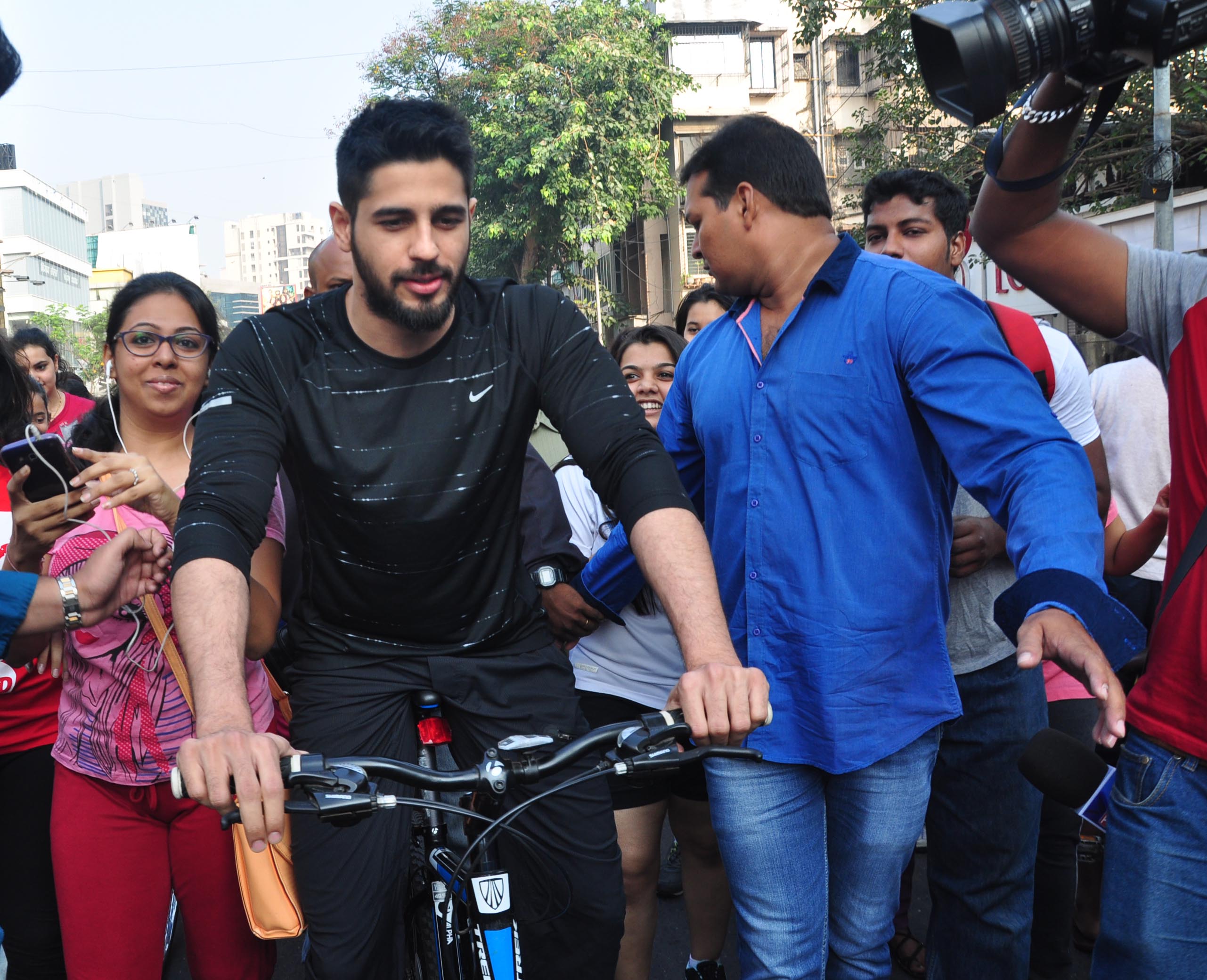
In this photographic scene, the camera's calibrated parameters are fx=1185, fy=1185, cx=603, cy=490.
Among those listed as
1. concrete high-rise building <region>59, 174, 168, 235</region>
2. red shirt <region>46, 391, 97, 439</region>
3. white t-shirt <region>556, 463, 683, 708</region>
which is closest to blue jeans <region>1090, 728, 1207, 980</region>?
white t-shirt <region>556, 463, 683, 708</region>

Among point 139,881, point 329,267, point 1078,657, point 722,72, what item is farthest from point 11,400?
point 722,72

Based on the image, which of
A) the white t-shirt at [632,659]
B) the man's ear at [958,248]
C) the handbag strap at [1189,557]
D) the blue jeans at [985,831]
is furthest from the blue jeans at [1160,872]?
the man's ear at [958,248]

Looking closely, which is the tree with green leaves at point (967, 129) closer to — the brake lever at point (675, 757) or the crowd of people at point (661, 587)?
the crowd of people at point (661, 587)

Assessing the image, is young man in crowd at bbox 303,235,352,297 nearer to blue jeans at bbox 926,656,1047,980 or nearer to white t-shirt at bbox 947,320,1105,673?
white t-shirt at bbox 947,320,1105,673

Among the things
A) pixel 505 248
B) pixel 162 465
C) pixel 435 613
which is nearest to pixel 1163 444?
pixel 435 613

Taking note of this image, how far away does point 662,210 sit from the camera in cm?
3609

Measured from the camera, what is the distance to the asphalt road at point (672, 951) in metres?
4.22

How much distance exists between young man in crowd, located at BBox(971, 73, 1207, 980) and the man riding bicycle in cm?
97

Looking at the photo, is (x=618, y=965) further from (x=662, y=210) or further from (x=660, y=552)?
(x=662, y=210)

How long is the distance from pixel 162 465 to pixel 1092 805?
2.68 meters

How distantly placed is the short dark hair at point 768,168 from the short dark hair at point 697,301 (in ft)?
6.38

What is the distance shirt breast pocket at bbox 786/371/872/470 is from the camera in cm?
276

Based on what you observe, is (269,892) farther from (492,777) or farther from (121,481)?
(492,777)

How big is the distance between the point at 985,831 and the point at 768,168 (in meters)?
1.90
